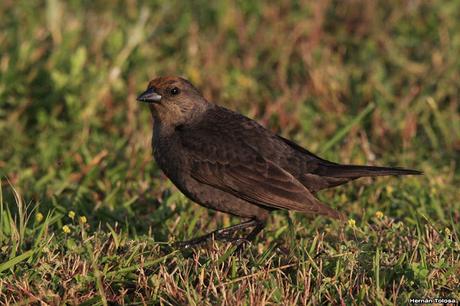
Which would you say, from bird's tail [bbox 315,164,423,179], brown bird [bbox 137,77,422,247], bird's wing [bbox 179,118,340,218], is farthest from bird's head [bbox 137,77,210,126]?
bird's tail [bbox 315,164,423,179]

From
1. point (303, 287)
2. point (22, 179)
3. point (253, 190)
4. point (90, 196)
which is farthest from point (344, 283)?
point (22, 179)

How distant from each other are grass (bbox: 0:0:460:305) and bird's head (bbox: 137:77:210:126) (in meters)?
→ 0.67

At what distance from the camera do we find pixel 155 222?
18.4ft

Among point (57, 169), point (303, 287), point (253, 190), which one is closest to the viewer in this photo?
point (303, 287)

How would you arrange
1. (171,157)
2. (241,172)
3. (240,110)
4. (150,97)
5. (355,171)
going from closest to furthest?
(355,171) → (241,172) → (171,157) → (150,97) → (240,110)

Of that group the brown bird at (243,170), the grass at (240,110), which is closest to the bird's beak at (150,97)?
the brown bird at (243,170)

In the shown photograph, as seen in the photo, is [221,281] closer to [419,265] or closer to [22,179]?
[419,265]

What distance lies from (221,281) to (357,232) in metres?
1.30

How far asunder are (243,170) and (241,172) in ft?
0.07

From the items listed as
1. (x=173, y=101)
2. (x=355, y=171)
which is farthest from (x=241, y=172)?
(x=173, y=101)

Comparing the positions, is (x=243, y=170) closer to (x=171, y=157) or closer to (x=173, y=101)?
(x=171, y=157)

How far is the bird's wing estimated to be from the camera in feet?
16.5

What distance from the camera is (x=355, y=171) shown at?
16.7 feet

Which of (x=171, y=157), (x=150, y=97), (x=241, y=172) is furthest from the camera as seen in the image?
(x=150, y=97)
